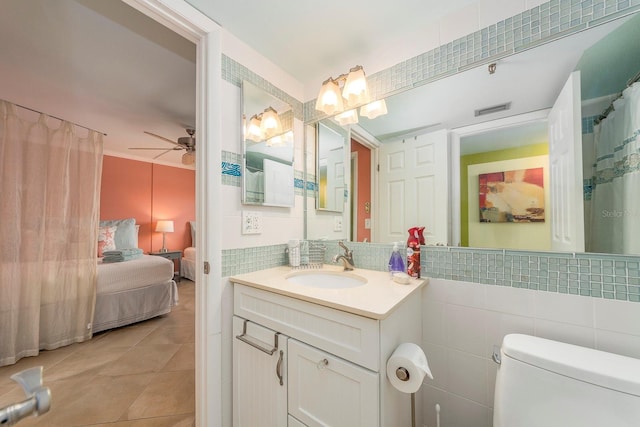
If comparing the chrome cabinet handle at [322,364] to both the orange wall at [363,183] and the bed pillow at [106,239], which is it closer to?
the orange wall at [363,183]

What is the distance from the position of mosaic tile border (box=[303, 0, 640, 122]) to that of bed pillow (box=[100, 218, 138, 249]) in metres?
4.10

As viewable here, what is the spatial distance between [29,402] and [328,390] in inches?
29.5

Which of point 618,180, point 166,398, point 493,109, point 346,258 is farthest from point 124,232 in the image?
point 618,180

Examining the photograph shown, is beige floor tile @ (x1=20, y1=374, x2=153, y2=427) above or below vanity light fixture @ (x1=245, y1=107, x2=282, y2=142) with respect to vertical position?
below

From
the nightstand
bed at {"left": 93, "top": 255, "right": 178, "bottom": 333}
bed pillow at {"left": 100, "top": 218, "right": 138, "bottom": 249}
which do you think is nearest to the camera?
bed at {"left": 93, "top": 255, "right": 178, "bottom": 333}

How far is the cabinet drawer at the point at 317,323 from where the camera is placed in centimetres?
75

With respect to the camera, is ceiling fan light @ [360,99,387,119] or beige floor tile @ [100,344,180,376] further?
beige floor tile @ [100,344,180,376]

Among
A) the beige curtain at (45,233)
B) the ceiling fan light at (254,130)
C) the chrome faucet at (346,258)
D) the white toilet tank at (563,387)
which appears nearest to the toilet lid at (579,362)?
the white toilet tank at (563,387)

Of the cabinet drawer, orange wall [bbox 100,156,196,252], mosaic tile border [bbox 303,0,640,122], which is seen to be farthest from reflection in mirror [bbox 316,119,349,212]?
orange wall [bbox 100,156,196,252]

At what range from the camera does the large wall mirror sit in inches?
32.2

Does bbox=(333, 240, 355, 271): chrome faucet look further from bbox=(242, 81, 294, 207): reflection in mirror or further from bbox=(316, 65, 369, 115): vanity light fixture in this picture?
bbox=(316, 65, 369, 115): vanity light fixture

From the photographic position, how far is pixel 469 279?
1041mm

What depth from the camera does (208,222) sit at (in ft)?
3.80

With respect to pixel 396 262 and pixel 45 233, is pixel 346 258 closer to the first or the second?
pixel 396 262
